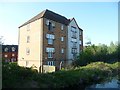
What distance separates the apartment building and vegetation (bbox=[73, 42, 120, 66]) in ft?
12.0

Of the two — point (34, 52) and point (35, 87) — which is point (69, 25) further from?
point (35, 87)

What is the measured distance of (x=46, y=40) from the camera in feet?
115

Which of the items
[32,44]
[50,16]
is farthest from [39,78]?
[50,16]

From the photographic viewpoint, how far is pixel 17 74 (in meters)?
14.8

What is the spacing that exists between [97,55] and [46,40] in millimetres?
8795

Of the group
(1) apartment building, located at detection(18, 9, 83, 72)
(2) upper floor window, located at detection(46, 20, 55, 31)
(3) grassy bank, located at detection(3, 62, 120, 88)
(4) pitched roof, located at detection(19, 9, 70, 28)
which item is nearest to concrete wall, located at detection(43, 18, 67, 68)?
(1) apartment building, located at detection(18, 9, 83, 72)

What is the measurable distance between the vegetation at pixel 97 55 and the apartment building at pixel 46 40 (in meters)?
3.65

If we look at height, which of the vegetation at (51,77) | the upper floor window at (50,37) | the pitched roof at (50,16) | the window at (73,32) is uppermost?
the pitched roof at (50,16)

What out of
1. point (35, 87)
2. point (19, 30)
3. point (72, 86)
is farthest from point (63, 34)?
point (35, 87)

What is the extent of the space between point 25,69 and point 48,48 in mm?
20044

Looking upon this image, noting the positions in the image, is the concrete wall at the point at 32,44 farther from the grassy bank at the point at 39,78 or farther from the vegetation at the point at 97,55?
the grassy bank at the point at 39,78

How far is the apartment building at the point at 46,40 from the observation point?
34.7 metres

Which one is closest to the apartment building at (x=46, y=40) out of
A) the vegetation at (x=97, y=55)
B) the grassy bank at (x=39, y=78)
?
the vegetation at (x=97, y=55)

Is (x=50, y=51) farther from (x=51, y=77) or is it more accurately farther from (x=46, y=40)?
(x=51, y=77)
